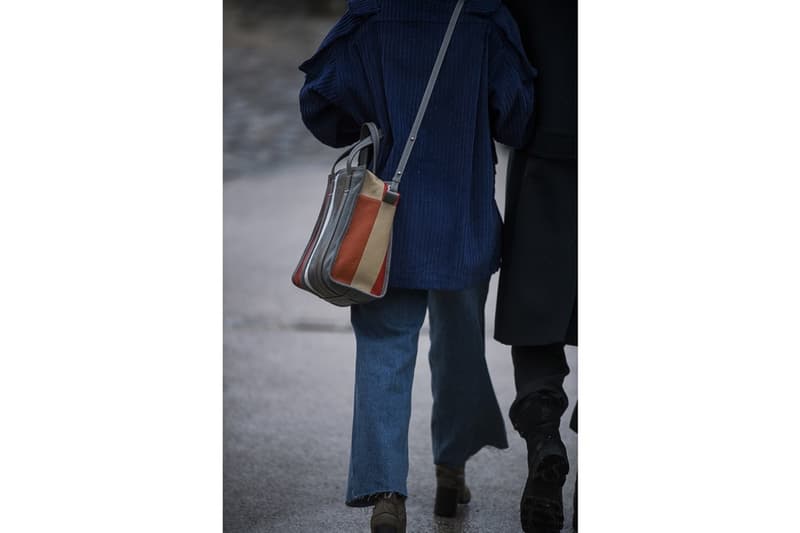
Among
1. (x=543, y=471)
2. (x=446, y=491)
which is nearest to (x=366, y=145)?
(x=543, y=471)

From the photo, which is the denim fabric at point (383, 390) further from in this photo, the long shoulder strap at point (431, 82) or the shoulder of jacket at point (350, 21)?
the shoulder of jacket at point (350, 21)

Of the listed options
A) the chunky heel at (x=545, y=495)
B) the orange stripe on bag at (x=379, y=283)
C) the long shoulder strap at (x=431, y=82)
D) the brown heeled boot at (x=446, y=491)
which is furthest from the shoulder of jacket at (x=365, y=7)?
the brown heeled boot at (x=446, y=491)

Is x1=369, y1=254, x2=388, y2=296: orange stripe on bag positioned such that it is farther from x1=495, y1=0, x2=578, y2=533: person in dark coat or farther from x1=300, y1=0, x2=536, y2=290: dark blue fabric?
x1=495, y1=0, x2=578, y2=533: person in dark coat

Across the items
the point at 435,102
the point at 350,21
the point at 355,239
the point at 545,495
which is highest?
the point at 350,21

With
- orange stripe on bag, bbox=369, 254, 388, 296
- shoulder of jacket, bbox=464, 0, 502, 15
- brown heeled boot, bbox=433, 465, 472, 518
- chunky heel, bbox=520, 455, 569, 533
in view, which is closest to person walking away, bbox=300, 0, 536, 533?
shoulder of jacket, bbox=464, 0, 502, 15

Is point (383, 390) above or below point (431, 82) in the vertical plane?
below

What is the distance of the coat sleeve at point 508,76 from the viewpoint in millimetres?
2904

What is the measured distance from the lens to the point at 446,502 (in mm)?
3514

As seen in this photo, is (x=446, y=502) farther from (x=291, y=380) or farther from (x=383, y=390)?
(x=291, y=380)

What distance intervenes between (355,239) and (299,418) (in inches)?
77.1
